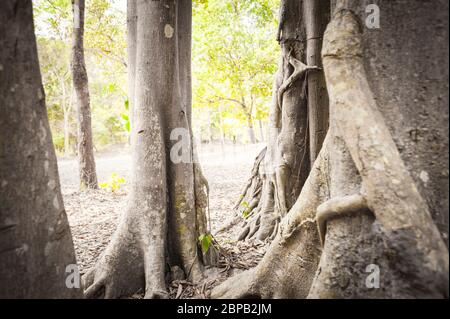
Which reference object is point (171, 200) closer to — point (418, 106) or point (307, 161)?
point (307, 161)

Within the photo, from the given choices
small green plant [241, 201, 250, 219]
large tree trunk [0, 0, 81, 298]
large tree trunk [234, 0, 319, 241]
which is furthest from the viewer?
small green plant [241, 201, 250, 219]

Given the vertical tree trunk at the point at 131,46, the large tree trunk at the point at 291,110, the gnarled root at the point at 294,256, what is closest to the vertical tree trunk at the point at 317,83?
the large tree trunk at the point at 291,110

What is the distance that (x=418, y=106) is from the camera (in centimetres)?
170

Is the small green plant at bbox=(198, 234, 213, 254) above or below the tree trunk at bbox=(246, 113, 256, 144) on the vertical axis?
below

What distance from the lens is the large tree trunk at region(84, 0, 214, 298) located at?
2.77m

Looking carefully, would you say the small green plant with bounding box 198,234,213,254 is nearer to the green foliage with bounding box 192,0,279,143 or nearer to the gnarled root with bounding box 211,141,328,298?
the gnarled root with bounding box 211,141,328,298

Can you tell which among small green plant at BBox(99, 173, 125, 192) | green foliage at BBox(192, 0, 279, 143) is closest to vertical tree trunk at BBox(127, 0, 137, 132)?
small green plant at BBox(99, 173, 125, 192)

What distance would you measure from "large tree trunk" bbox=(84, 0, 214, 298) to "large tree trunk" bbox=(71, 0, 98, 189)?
231 inches

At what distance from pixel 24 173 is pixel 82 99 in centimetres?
714

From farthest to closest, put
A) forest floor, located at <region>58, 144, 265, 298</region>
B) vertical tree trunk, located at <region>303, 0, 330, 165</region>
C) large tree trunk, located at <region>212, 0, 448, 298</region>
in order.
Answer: vertical tree trunk, located at <region>303, 0, 330, 165</region> < forest floor, located at <region>58, 144, 265, 298</region> < large tree trunk, located at <region>212, 0, 448, 298</region>

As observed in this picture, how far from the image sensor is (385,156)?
63.2 inches

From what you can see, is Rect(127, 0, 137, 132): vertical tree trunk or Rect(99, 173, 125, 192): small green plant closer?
Rect(127, 0, 137, 132): vertical tree trunk

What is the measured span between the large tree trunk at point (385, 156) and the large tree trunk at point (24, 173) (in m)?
1.80

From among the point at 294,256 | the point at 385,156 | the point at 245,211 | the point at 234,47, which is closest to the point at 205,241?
the point at 294,256
